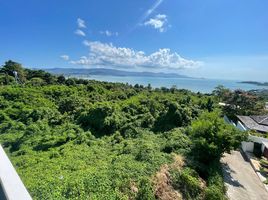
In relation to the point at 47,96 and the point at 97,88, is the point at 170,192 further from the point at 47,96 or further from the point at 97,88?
the point at 97,88

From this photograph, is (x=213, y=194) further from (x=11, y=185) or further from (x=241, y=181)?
(x=11, y=185)

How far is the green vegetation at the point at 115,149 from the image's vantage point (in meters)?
8.72

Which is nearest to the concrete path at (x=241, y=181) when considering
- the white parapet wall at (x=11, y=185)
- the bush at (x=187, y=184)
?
the bush at (x=187, y=184)

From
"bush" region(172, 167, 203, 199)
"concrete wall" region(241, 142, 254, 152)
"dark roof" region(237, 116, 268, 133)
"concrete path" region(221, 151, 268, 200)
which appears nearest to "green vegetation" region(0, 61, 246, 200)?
"bush" region(172, 167, 203, 199)

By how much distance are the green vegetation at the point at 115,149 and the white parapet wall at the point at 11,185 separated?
588 centimetres

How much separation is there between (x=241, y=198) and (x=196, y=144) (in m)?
3.65

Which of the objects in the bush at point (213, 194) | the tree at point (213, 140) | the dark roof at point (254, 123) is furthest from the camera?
the dark roof at point (254, 123)

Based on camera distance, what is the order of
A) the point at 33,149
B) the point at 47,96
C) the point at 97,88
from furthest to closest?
the point at 97,88 → the point at 47,96 → the point at 33,149

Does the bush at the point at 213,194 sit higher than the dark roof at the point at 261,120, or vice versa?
the bush at the point at 213,194

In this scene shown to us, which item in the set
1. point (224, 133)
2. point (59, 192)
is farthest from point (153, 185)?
point (224, 133)

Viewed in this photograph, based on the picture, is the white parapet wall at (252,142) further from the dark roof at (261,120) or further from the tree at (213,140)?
the tree at (213,140)

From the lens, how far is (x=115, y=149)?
46.4 feet

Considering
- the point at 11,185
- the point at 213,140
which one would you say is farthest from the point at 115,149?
the point at 11,185

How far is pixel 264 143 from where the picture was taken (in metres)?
18.0
